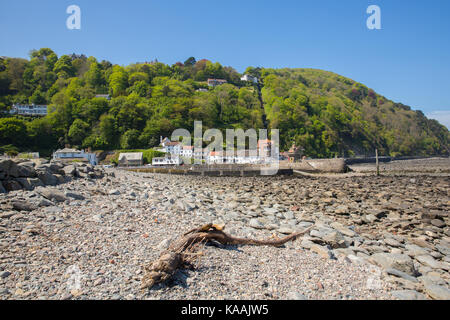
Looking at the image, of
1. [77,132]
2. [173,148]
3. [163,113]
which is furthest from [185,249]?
[163,113]

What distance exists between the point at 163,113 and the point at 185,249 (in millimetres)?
68214

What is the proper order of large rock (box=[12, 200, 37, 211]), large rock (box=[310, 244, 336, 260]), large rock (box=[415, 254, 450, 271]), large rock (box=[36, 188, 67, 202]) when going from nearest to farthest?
large rock (box=[12, 200, 37, 211]) < large rock (box=[310, 244, 336, 260]) < large rock (box=[415, 254, 450, 271]) < large rock (box=[36, 188, 67, 202])

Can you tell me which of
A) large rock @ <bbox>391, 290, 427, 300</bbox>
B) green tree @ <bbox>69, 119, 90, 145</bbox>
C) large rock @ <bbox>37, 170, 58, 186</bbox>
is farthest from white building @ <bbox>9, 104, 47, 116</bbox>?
large rock @ <bbox>391, 290, 427, 300</bbox>

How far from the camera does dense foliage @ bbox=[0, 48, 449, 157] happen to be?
59.2 metres

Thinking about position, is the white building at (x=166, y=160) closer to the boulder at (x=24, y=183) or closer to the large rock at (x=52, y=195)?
the boulder at (x=24, y=183)

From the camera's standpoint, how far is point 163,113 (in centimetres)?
6881

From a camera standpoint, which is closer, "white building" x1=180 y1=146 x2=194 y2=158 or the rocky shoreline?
the rocky shoreline

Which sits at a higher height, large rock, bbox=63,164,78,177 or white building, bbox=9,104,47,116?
white building, bbox=9,104,47,116

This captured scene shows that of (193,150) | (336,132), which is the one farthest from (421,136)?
(193,150)

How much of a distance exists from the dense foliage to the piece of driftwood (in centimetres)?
5734

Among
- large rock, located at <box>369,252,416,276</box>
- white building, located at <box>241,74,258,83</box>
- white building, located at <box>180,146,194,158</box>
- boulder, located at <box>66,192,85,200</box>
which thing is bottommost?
large rock, located at <box>369,252,416,276</box>

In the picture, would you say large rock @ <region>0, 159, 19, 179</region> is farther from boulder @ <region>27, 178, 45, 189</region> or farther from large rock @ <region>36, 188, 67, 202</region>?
large rock @ <region>36, 188, 67, 202</region>

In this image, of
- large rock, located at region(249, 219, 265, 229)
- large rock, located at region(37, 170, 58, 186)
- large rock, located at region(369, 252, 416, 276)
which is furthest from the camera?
large rock, located at region(37, 170, 58, 186)

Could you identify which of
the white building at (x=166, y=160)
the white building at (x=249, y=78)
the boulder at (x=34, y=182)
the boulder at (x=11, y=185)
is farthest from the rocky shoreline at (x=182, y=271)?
the white building at (x=249, y=78)
